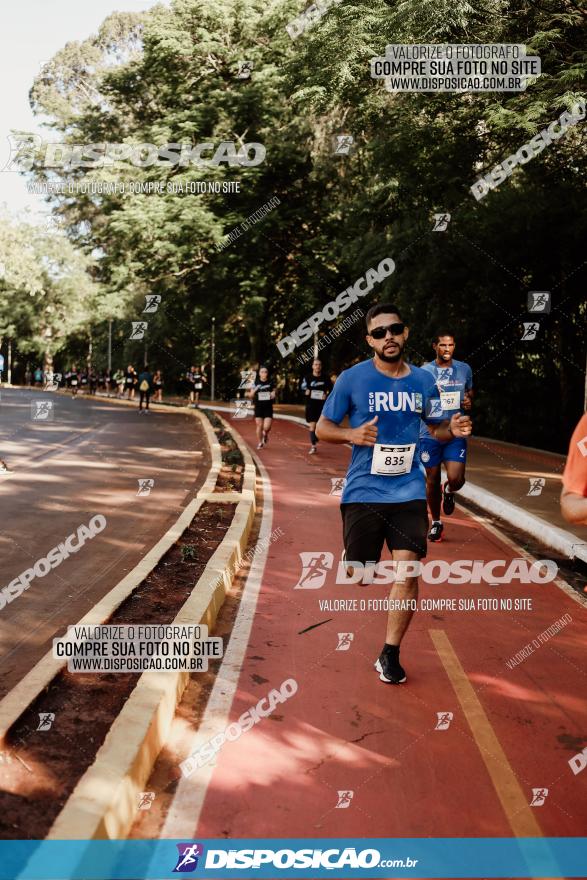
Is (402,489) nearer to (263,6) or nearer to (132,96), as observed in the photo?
(263,6)

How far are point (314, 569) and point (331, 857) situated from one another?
516 centimetres

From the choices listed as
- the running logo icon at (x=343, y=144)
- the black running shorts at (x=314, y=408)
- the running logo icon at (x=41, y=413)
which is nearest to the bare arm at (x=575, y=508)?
the black running shorts at (x=314, y=408)

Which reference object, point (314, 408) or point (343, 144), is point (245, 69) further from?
point (314, 408)

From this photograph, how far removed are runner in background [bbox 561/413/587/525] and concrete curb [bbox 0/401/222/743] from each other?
2857 mm

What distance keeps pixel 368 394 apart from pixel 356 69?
14463mm

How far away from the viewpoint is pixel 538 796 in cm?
420

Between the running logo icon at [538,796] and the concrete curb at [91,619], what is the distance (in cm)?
247

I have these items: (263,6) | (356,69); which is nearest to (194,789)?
(356,69)

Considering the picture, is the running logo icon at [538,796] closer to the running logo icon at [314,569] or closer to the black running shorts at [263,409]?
the running logo icon at [314,569]

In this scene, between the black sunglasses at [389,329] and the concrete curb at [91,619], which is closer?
the concrete curb at [91,619]

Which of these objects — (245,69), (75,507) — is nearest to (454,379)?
(75,507)

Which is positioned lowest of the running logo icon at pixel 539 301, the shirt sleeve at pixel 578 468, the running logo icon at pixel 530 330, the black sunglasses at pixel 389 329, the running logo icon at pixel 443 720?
the running logo icon at pixel 443 720

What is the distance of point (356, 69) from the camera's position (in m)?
18.1

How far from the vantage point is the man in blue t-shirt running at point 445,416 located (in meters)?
9.29
